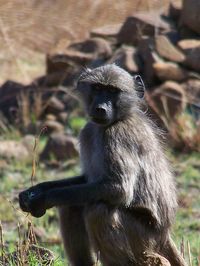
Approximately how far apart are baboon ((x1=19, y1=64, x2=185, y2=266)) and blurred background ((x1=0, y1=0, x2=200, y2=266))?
4.20m

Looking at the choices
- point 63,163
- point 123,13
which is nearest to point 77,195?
point 63,163

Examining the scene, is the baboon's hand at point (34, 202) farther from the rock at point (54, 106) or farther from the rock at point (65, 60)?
the rock at point (65, 60)

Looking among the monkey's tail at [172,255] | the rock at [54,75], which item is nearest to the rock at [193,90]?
the rock at [54,75]

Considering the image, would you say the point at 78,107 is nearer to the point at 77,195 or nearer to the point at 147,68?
the point at 147,68

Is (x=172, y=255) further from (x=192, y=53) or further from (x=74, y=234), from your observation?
(x=192, y=53)

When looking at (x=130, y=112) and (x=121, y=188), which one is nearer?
(x=121, y=188)

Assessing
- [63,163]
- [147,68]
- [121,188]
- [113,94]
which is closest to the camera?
[121,188]

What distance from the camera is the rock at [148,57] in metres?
13.3

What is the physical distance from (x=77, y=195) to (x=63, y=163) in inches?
226

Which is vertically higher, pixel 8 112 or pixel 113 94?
pixel 113 94

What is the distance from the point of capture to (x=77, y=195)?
20.2 ft

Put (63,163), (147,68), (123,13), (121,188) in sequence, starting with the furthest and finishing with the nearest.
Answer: (123,13), (147,68), (63,163), (121,188)

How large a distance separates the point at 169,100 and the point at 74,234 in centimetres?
632

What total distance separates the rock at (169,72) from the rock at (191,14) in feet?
3.00
